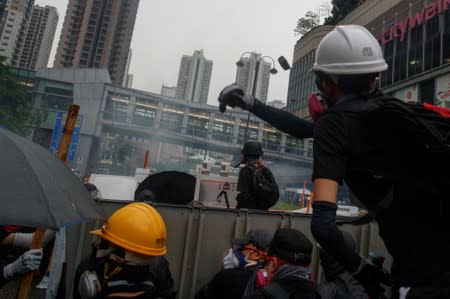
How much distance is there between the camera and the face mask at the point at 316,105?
5.22 ft

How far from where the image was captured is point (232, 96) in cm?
192

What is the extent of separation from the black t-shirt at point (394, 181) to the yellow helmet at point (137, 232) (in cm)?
143

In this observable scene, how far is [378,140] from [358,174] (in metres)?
0.15

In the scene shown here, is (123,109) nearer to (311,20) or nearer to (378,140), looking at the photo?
(311,20)

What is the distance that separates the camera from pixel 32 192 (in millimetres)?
1975

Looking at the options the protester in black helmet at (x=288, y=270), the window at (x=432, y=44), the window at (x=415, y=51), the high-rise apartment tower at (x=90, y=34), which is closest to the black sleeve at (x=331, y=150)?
the protester in black helmet at (x=288, y=270)

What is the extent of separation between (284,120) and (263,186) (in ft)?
8.13

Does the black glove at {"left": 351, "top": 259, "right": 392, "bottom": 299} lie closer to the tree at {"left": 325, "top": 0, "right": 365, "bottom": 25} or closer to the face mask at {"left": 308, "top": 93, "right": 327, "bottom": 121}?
the face mask at {"left": 308, "top": 93, "right": 327, "bottom": 121}

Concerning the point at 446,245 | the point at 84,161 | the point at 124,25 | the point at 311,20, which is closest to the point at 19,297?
the point at 446,245

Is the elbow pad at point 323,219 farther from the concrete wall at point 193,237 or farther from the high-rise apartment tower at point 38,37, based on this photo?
the high-rise apartment tower at point 38,37

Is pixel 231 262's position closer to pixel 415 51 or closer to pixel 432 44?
pixel 432 44

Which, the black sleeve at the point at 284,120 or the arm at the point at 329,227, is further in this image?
the black sleeve at the point at 284,120

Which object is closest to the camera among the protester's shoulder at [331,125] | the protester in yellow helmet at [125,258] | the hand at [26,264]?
the protester's shoulder at [331,125]

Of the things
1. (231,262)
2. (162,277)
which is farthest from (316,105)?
(231,262)
